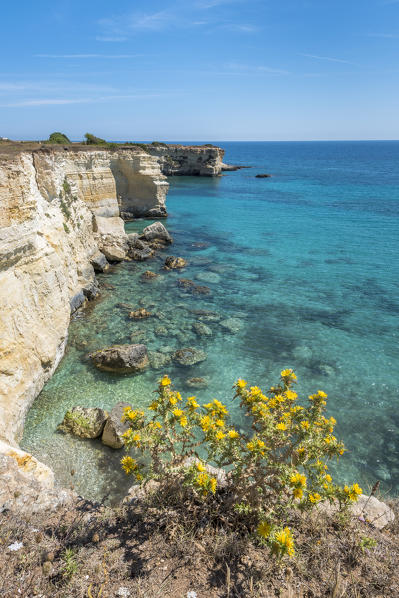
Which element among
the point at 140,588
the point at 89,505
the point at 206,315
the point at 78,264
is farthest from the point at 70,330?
the point at 140,588

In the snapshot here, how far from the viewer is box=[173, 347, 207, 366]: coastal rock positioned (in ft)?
39.6

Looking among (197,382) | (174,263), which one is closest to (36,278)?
(197,382)

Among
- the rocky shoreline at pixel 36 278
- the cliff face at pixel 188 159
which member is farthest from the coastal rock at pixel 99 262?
the cliff face at pixel 188 159

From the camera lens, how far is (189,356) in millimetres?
12367

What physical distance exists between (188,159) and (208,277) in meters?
55.7

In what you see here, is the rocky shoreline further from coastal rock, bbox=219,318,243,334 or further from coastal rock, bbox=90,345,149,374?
coastal rock, bbox=219,318,243,334

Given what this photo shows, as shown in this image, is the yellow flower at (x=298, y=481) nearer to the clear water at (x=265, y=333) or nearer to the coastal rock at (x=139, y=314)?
the clear water at (x=265, y=333)

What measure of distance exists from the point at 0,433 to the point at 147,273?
13445 millimetres

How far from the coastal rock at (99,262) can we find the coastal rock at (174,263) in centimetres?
370

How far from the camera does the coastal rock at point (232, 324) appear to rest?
1430 cm

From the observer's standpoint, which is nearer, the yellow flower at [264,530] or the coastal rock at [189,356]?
the yellow flower at [264,530]

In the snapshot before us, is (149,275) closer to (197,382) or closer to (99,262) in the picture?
(99,262)

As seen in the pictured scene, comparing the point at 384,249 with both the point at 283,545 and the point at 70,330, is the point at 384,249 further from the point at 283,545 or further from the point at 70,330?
the point at 283,545

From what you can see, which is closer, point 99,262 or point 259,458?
point 259,458
